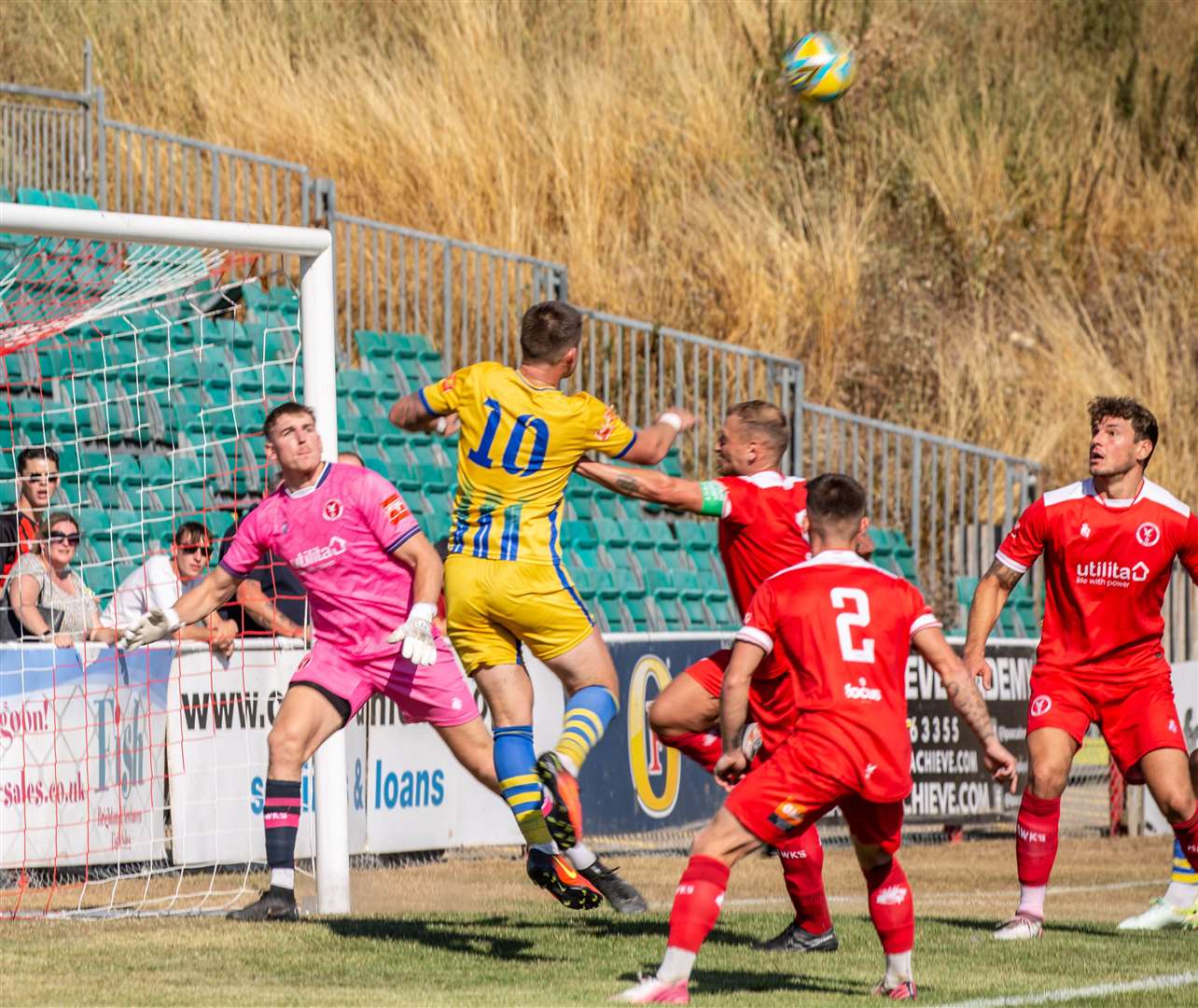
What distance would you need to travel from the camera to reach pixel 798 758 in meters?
5.96

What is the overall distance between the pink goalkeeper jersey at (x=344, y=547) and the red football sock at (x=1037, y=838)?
2.73m

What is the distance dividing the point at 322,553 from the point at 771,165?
18.2 meters

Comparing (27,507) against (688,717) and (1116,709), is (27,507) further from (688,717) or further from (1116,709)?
(1116,709)

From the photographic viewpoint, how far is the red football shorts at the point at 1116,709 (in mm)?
7957

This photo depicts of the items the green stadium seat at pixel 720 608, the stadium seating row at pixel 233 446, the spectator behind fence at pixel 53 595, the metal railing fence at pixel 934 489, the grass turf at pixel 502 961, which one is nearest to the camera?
the grass turf at pixel 502 961

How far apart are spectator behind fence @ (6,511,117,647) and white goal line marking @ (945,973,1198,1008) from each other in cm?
530

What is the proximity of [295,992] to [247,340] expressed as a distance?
34.8 ft

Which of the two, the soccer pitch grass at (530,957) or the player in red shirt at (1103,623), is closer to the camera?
the soccer pitch grass at (530,957)

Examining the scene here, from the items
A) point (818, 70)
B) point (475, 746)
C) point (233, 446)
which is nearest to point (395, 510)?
point (475, 746)

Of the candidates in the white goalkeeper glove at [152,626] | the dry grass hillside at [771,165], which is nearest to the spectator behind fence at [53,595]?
the white goalkeeper glove at [152,626]

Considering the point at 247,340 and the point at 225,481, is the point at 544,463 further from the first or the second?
the point at 247,340

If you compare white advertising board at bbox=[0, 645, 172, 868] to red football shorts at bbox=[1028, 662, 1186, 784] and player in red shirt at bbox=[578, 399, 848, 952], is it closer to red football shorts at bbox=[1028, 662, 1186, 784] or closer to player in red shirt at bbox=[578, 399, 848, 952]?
player in red shirt at bbox=[578, 399, 848, 952]

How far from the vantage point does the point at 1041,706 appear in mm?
8047

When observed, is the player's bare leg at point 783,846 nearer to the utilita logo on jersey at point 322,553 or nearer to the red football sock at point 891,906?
the red football sock at point 891,906
